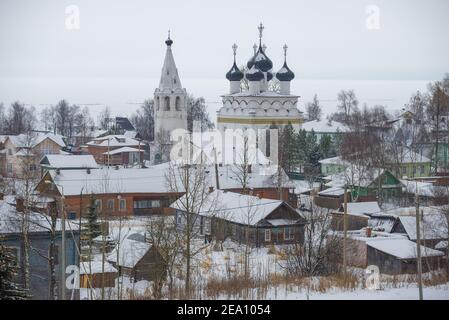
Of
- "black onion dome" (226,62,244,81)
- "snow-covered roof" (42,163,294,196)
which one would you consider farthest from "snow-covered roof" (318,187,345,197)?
"black onion dome" (226,62,244,81)

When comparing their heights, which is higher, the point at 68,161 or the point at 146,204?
the point at 68,161

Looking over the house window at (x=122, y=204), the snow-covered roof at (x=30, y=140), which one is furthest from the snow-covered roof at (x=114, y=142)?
the house window at (x=122, y=204)

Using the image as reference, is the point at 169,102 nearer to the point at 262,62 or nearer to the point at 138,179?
the point at 262,62

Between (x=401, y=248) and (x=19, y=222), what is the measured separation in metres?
5.79

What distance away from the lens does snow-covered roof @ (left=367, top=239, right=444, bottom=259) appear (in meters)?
12.5

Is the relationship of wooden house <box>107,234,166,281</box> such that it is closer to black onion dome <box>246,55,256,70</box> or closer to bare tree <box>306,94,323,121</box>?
A: black onion dome <box>246,55,256,70</box>

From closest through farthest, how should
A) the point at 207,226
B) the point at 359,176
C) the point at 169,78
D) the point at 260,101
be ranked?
the point at 207,226 → the point at 359,176 → the point at 260,101 → the point at 169,78

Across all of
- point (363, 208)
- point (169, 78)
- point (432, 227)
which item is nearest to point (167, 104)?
point (169, 78)

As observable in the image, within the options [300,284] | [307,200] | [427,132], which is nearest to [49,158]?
[307,200]

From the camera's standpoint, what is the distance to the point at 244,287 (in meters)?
9.12

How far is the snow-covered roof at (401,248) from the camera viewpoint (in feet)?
40.9

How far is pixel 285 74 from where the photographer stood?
2702 cm

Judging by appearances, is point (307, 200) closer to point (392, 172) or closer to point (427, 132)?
point (392, 172)

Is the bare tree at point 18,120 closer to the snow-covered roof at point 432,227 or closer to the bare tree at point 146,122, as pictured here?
the bare tree at point 146,122
